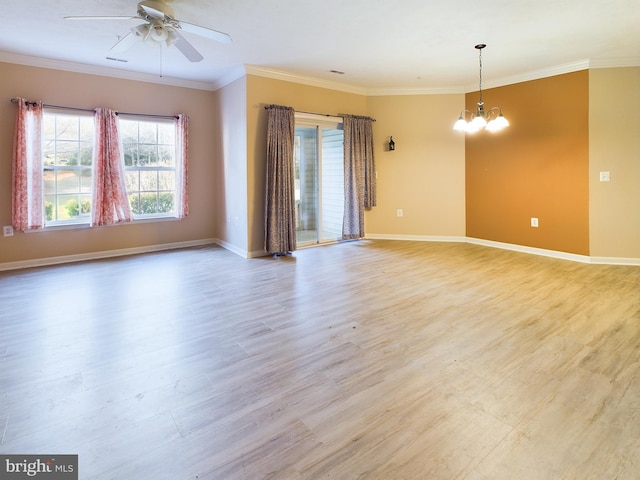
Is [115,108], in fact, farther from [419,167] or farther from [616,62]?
[616,62]

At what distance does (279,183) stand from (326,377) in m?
3.64

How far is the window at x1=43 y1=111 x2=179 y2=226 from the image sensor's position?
5.09 metres

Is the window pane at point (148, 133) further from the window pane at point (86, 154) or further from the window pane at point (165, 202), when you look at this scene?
the window pane at point (165, 202)

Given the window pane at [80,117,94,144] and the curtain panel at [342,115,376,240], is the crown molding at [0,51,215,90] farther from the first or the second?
the curtain panel at [342,115,376,240]

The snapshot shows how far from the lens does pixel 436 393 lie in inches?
82.2

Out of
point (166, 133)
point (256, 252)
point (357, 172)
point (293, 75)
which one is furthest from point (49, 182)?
point (357, 172)

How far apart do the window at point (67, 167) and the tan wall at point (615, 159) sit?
7113 mm

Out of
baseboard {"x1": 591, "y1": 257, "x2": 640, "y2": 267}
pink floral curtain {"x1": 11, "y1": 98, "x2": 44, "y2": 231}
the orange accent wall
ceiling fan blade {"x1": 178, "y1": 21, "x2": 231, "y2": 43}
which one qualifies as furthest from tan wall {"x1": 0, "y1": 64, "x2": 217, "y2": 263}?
baseboard {"x1": 591, "y1": 257, "x2": 640, "y2": 267}

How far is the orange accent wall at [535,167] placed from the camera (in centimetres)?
513

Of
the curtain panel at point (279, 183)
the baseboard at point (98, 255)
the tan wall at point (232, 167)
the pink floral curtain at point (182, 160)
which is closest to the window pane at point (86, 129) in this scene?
the pink floral curtain at point (182, 160)

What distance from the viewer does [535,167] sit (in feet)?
18.3

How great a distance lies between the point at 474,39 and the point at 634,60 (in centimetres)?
241

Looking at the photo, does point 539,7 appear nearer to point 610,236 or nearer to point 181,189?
point 610,236

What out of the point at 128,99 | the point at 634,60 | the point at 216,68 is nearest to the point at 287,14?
the point at 216,68
